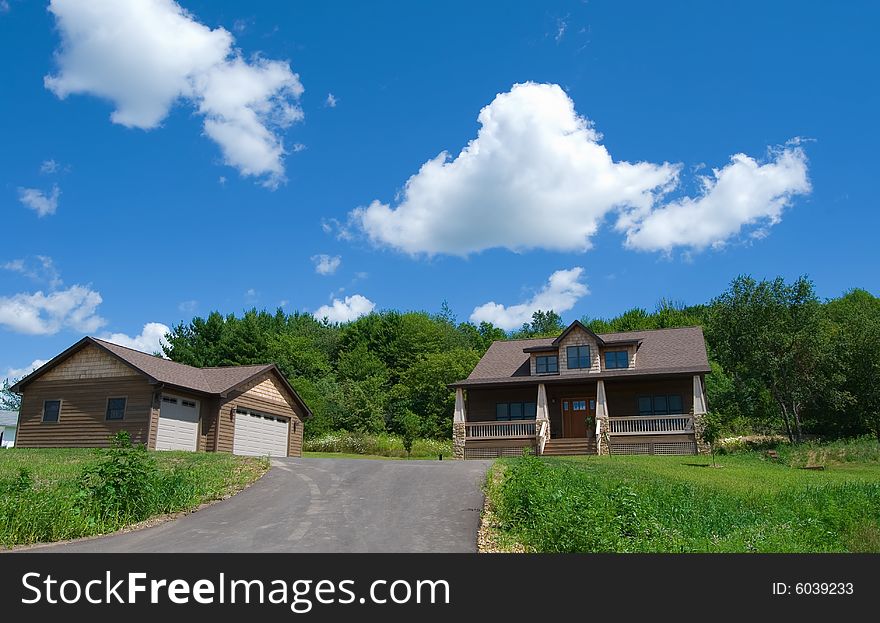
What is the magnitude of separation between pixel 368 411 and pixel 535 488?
115 ft

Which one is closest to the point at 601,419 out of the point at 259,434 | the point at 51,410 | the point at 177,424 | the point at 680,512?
the point at 259,434

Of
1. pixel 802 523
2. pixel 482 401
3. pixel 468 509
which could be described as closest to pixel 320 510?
pixel 468 509

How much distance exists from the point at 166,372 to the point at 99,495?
16786 millimetres

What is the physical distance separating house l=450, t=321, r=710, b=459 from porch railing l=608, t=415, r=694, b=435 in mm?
41

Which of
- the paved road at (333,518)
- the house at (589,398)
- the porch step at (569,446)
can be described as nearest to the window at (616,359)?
the house at (589,398)

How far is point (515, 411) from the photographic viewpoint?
114 ft

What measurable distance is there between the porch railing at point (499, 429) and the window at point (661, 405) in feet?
17.4

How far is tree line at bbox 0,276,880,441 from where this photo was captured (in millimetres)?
36500

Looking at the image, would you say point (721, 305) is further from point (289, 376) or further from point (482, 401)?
point (289, 376)

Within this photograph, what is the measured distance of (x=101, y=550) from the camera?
34.0 ft

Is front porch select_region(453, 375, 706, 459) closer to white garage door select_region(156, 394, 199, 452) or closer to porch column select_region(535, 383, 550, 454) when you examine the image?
porch column select_region(535, 383, 550, 454)

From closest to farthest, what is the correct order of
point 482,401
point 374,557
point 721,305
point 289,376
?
point 374,557 < point 482,401 < point 721,305 < point 289,376

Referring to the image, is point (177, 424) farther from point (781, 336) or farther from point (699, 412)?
point (781, 336)

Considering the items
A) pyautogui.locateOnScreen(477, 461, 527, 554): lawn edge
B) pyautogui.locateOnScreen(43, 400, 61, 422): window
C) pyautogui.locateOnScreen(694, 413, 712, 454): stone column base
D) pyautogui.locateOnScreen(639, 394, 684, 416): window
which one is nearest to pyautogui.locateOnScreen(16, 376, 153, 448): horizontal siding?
pyautogui.locateOnScreen(43, 400, 61, 422): window
